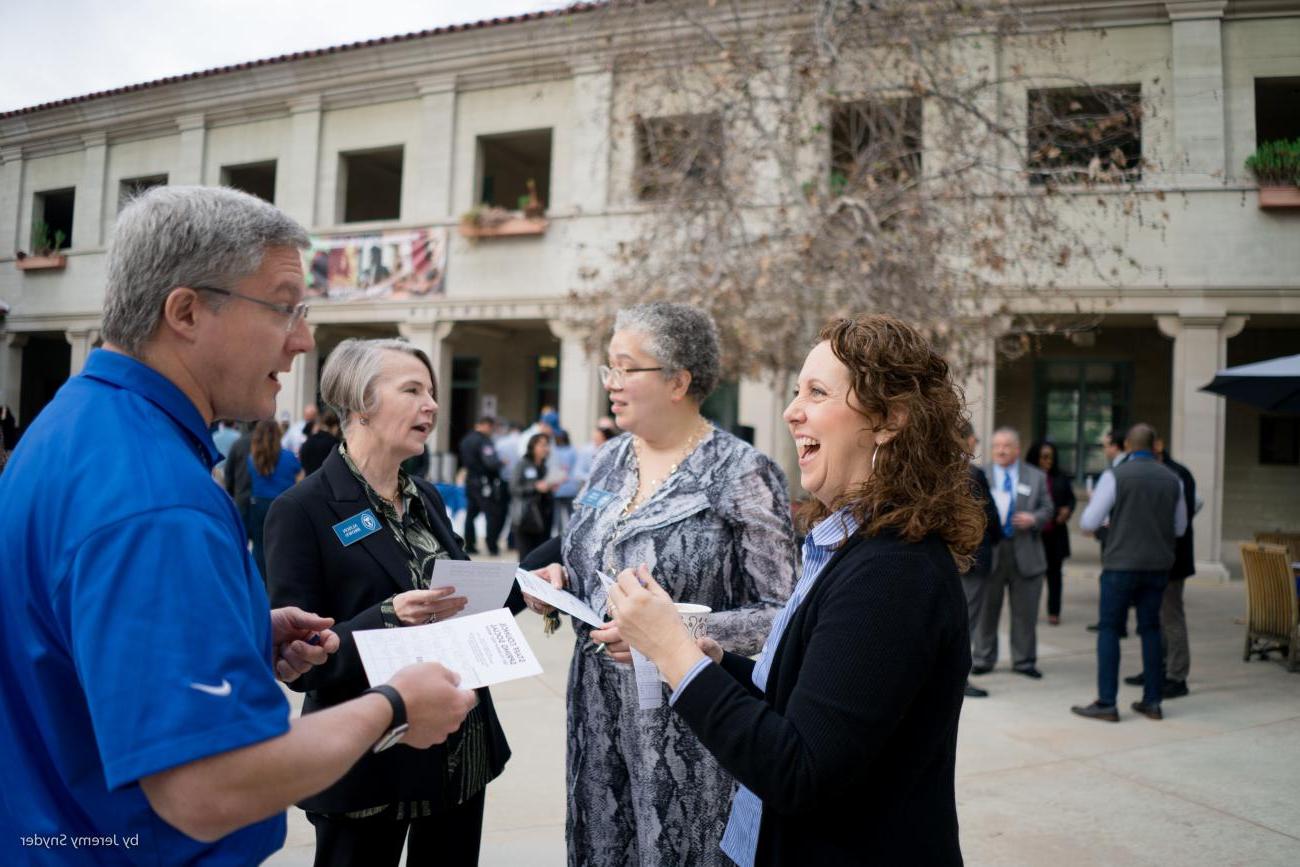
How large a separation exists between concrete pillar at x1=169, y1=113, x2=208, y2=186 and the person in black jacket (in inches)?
251

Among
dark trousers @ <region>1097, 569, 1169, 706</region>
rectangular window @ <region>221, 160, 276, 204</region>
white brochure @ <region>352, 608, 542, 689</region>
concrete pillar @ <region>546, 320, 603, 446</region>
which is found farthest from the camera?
concrete pillar @ <region>546, 320, 603, 446</region>

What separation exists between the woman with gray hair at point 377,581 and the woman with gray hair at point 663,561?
333mm

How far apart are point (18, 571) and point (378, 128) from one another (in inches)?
653

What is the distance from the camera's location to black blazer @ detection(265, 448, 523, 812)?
207 cm

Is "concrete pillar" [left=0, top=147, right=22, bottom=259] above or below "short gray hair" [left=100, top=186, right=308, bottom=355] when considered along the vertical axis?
above

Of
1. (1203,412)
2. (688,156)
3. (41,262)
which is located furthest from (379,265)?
(1203,412)

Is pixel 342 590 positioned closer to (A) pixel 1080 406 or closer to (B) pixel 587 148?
(B) pixel 587 148

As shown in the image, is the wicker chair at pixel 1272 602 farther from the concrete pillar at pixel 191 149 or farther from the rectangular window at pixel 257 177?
the rectangular window at pixel 257 177

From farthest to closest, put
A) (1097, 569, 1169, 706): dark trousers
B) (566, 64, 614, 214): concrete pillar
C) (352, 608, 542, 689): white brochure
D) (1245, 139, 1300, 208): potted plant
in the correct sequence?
(566, 64, 614, 214): concrete pillar → (1245, 139, 1300, 208): potted plant → (1097, 569, 1169, 706): dark trousers → (352, 608, 542, 689): white brochure

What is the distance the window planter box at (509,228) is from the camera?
14.9m

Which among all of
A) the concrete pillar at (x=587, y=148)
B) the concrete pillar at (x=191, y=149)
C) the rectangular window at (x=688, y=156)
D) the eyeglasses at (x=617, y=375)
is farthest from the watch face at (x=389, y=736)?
the concrete pillar at (x=587, y=148)

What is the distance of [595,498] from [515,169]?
16.9 m

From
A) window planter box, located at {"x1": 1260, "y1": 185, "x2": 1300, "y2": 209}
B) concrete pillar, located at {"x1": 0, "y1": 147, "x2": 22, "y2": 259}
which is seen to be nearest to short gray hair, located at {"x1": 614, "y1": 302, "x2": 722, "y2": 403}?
concrete pillar, located at {"x1": 0, "y1": 147, "x2": 22, "y2": 259}

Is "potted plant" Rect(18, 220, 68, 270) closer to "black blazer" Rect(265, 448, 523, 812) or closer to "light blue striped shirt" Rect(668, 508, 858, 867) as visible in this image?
"black blazer" Rect(265, 448, 523, 812)
